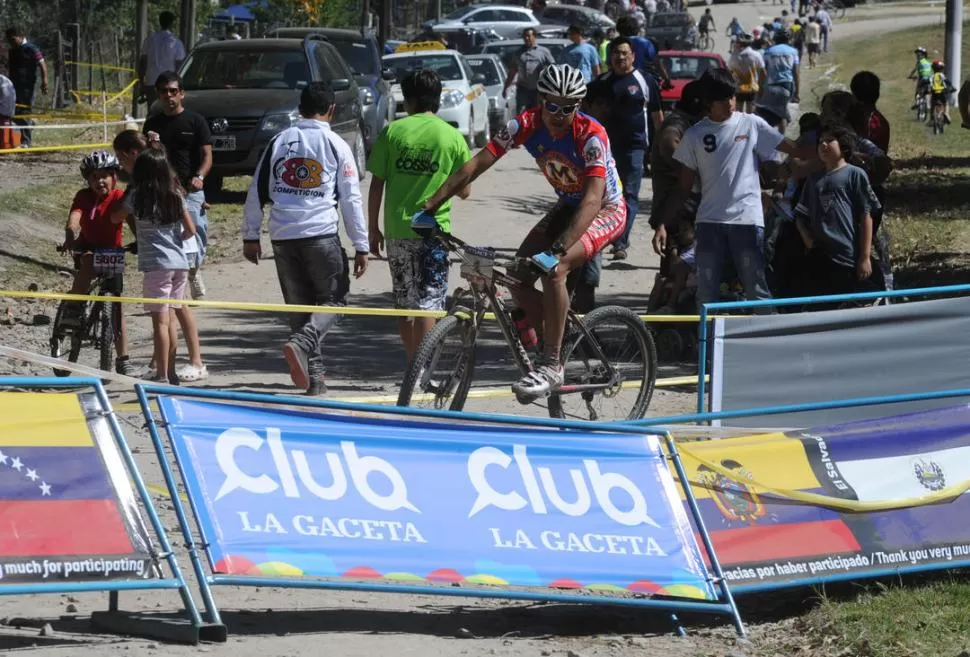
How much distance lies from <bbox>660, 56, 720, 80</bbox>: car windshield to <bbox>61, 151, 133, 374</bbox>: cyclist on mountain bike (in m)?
20.9

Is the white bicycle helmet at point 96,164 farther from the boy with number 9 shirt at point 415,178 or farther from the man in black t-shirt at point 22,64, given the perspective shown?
the man in black t-shirt at point 22,64

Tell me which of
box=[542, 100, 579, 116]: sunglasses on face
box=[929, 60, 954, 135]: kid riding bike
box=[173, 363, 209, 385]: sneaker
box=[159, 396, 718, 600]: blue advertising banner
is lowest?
box=[929, 60, 954, 135]: kid riding bike

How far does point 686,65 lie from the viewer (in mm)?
30859

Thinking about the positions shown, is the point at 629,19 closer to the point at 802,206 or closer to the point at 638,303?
the point at 638,303

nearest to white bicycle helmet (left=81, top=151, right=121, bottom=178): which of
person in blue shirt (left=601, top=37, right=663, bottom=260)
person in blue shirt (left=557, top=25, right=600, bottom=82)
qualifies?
person in blue shirt (left=601, top=37, right=663, bottom=260)

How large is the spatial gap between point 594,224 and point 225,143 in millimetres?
11452

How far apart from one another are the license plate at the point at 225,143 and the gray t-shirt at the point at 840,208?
10466 mm

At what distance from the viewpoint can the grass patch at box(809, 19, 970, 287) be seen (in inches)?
626

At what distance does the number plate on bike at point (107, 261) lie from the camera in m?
10.4

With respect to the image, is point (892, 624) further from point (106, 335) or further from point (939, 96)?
point (939, 96)

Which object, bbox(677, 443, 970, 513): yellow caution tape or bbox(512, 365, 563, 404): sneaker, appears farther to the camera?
bbox(512, 365, 563, 404): sneaker

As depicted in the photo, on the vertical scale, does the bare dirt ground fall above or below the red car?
above

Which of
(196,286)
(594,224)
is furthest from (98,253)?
(594,224)

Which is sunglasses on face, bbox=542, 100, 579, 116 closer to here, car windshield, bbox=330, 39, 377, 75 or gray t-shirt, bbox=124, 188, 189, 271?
gray t-shirt, bbox=124, 188, 189, 271
